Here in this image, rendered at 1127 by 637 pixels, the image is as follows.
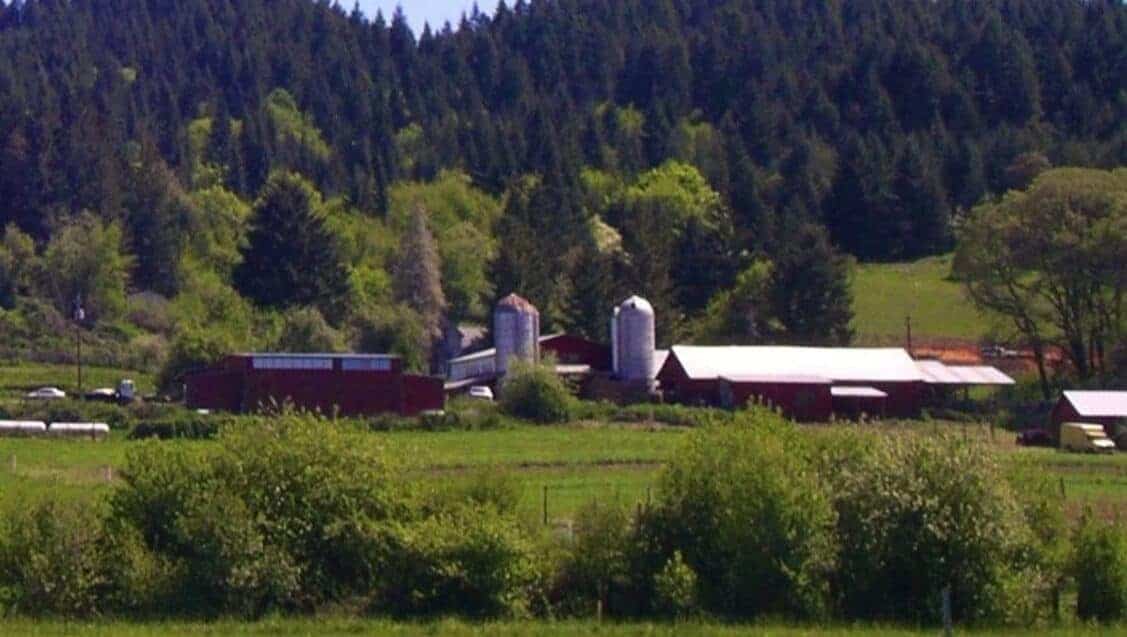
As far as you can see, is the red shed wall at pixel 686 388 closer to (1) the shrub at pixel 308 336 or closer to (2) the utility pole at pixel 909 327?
(2) the utility pole at pixel 909 327

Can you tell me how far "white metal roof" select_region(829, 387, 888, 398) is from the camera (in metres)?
80.2

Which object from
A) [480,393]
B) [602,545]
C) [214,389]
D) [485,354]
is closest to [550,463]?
[602,545]

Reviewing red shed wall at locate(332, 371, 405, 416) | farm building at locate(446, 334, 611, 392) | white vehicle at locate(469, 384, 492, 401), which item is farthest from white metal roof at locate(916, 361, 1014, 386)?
red shed wall at locate(332, 371, 405, 416)

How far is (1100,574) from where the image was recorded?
114ft

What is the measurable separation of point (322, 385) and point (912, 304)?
4085 centimetres

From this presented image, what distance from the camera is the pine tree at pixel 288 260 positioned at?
106 m

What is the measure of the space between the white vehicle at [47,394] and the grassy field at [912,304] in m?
38.9

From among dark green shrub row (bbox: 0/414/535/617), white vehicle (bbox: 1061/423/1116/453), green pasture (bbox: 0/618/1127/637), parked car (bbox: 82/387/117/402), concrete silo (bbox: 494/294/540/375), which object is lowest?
green pasture (bbox: 0/618/1127/637)

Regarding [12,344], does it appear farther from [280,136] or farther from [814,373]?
[280,136]

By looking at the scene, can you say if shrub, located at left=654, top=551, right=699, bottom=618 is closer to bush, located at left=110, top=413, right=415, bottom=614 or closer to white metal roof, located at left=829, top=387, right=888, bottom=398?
bush, located at left=110, top=413, right=415, bottom=614

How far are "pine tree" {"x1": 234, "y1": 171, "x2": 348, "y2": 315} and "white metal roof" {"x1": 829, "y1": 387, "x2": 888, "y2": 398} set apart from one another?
33708mm

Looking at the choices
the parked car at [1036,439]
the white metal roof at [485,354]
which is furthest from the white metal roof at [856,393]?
the white metal roof at [485,354]

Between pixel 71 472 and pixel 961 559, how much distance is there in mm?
28500

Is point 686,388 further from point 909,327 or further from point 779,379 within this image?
point 909,327
